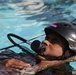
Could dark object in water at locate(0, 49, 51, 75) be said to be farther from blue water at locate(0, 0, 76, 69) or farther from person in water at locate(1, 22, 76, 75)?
blue water at locate(0, 0, 76, 69)

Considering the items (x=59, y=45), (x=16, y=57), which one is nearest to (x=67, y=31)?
(x=59, y=45)

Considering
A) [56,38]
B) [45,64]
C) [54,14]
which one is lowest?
[54,14]

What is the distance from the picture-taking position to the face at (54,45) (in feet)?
10.7

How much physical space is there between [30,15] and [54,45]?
4435 millimetres

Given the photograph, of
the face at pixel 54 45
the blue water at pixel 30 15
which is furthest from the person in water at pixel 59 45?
the blue water at pixel 30 15

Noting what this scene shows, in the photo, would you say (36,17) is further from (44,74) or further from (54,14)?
(44,74)

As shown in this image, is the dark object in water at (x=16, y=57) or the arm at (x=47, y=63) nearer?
the arm at (x=47, y=63)

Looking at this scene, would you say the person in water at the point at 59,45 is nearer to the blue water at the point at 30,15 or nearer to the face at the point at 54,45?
the face at the point at 54,45

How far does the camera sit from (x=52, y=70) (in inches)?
132

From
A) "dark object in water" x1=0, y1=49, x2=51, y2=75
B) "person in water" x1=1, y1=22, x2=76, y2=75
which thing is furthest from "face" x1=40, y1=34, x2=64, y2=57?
"dark object in water" x1=0, y1=49, x2=51, y2=75

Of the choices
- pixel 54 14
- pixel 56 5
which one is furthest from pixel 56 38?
pixel 56 5

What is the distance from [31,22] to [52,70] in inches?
154

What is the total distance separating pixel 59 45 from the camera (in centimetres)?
331

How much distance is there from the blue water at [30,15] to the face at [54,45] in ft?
8.87
